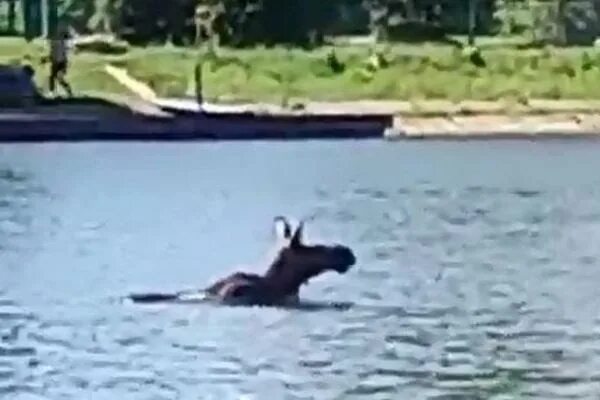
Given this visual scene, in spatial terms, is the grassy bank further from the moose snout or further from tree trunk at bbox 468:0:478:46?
the moose snout

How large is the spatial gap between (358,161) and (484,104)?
11.1ft

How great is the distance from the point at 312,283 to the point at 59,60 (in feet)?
34.1

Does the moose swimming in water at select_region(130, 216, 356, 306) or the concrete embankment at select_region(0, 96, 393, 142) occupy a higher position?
the moose swimming in water at select_region(130, 216, 356, 306)

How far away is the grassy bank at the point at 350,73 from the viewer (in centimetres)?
1791

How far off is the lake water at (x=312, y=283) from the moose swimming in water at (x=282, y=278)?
0.35 ft

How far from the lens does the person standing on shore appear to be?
17.7 meters

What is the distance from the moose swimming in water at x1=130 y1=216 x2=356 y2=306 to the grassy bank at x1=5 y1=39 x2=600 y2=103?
31.1 ft

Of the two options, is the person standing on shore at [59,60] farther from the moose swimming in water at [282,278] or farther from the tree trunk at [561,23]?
the moose swimming in water at [282,278]

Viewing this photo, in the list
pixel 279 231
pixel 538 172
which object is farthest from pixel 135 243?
pixel 538 172

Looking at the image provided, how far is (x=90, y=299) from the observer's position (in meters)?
8.10

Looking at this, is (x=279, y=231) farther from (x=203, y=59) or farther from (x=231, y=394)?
(x=203, y=59)

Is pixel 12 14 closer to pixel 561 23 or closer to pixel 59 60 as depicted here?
pixel 59 60

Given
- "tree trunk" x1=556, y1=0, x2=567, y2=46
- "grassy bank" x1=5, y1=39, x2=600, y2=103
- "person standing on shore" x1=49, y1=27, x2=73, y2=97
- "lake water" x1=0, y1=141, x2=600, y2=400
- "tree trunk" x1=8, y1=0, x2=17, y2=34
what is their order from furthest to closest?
1. "tree trunk" x1=8, y1=0, x2=17, y2=34
2. "tree trunk" x1=556, y1=0, x2=567, y2=46
3. "grassy bank" x1=5, y1=39, x2=600, y2=103
4. "person standing on shore" x1=49, y1=27, x2=73, y2=97
5. "lake water" x1=0, y1=141, x2=600, y2=400

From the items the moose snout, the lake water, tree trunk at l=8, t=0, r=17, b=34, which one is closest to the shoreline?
the lake water
